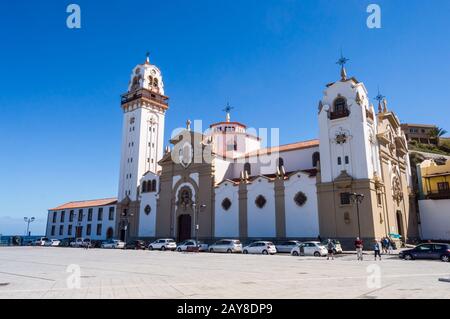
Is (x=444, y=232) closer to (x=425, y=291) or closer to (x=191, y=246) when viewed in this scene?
(x=191, y=246)

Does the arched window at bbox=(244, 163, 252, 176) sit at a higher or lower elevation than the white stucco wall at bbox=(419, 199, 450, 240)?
higher

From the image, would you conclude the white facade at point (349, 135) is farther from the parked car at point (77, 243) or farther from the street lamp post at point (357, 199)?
the parked car at point (77, 243)

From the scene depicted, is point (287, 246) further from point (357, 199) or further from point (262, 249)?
point (357, 199)

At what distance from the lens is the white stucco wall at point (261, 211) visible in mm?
40344

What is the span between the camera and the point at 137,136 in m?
57.1

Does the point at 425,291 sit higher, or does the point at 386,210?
the point at 386,210

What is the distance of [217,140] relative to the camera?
57219mm

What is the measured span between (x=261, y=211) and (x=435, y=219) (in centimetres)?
2289

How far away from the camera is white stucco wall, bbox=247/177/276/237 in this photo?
40.3 meters

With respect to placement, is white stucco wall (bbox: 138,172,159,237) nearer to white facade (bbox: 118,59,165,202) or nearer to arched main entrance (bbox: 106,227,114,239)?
white facade (bbox: 118,59,165,202)

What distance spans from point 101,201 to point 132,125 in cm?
1807

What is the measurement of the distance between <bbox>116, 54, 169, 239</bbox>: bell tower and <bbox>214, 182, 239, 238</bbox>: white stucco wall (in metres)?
16.3

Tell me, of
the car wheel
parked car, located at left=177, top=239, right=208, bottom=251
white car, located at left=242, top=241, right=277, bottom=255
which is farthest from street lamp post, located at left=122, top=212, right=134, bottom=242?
the car wheel
